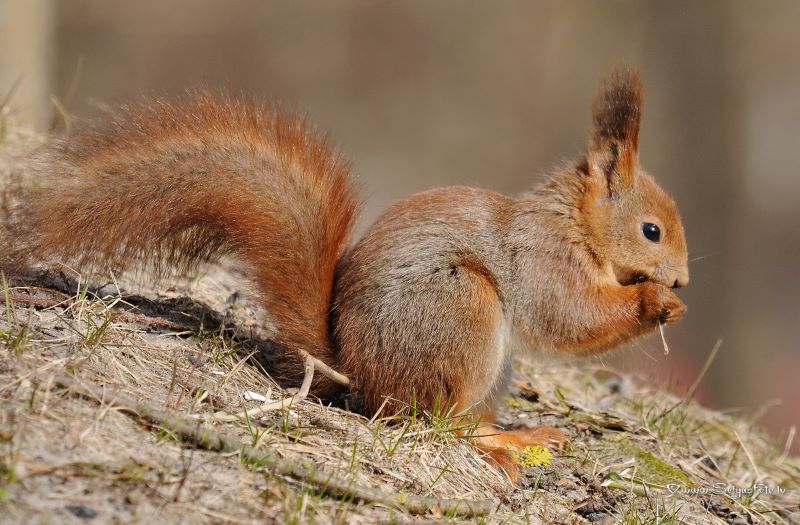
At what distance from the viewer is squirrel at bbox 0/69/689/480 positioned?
2.22 m

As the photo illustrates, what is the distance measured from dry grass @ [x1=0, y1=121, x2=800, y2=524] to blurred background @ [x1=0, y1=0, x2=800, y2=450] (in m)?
5.19

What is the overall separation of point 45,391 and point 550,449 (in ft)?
4.75

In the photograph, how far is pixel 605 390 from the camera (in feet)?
11.4

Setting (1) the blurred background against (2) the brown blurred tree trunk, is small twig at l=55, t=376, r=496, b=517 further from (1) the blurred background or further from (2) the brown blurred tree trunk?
A: (1) the blurred background

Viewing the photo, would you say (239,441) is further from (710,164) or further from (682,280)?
(710,164)

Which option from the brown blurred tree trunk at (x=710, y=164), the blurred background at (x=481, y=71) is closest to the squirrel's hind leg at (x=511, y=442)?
the brown blurred tree trunk at (x=710, y=164)

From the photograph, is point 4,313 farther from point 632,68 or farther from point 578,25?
point 578,25

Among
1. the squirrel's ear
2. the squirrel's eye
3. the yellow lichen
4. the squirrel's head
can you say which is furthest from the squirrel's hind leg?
the squirrel's ear

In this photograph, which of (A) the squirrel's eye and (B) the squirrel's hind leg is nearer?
(B) the squirrel's hind leg

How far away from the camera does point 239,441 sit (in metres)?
1.87

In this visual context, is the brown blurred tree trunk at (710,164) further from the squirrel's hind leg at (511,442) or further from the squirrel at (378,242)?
the squirrel's hind leg at (511,442)

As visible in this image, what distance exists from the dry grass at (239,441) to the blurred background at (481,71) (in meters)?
5.19

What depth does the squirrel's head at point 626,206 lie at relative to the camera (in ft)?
9.04

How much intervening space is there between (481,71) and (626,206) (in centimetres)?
759
